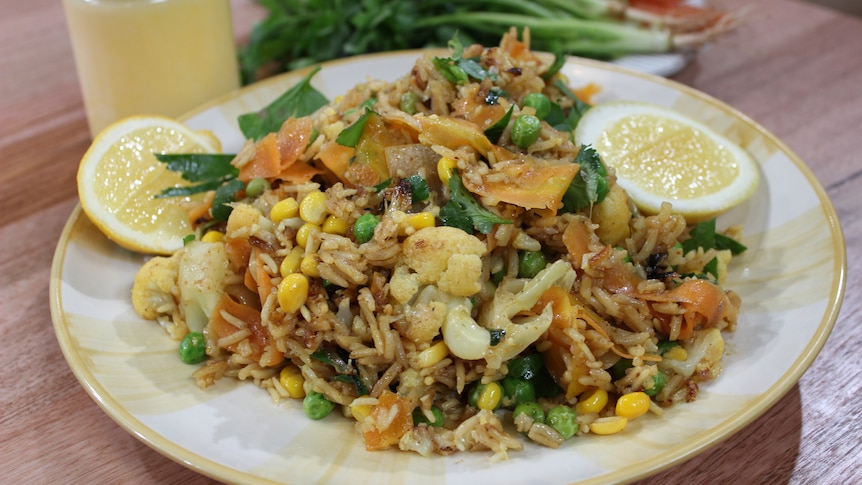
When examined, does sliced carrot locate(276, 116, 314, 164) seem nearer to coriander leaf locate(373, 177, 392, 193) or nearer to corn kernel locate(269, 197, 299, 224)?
corn kernel locate(269, 197, 299, 224)

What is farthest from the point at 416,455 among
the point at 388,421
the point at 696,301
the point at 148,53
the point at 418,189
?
the point at 148,53

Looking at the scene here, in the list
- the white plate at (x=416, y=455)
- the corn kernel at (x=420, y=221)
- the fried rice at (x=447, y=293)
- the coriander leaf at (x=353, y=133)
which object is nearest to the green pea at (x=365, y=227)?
the fried rice at (x=447, y=293)

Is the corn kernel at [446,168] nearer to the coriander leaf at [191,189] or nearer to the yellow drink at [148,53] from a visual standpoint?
the coriander leaf at [191,189]

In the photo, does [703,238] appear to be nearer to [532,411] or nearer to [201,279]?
[532,411]

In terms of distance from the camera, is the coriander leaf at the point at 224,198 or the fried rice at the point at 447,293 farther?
the coriander leaf at the point at 224,198

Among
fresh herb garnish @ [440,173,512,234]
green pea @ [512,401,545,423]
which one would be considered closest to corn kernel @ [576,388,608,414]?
green pea @ [512,401,545,423]

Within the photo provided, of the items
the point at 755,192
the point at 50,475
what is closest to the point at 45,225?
Result: the point at 50,475
